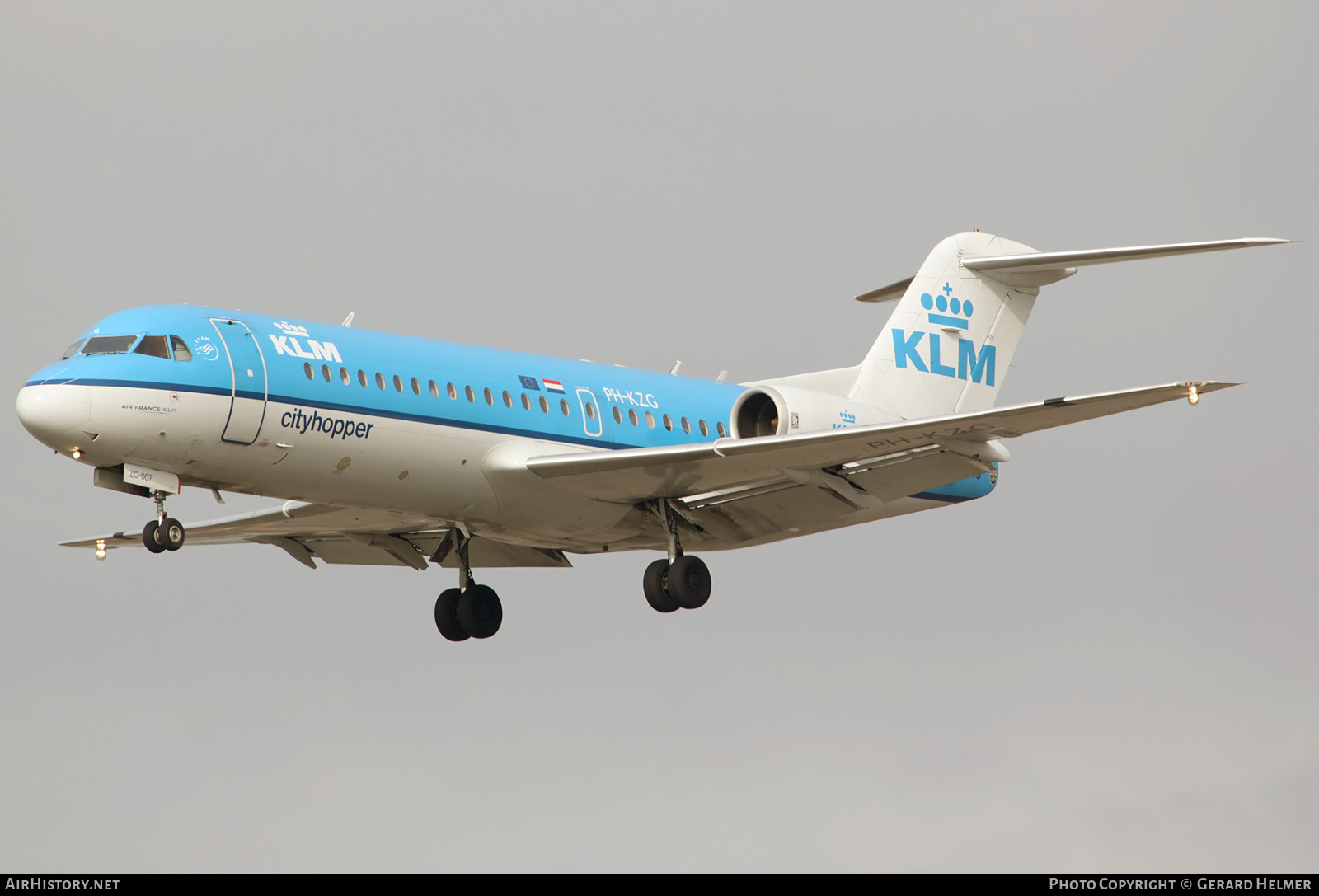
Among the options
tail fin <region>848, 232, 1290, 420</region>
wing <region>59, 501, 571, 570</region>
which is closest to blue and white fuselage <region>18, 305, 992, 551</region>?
wing <region>59, 501, 571, 570</region>

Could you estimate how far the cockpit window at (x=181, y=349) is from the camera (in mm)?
19969

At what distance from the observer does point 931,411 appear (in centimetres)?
2766

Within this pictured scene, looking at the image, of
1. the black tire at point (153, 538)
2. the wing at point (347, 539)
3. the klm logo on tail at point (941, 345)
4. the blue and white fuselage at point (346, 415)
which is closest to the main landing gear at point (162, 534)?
the black tire at point (153, 538)

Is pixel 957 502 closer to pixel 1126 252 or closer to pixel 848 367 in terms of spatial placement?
pixel 848 367

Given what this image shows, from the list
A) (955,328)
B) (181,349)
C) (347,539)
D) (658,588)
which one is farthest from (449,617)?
(955,328)

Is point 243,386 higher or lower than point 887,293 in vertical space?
lower

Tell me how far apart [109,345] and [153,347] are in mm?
521

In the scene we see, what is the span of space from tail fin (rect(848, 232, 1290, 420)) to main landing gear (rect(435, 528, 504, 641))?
6.67 meters

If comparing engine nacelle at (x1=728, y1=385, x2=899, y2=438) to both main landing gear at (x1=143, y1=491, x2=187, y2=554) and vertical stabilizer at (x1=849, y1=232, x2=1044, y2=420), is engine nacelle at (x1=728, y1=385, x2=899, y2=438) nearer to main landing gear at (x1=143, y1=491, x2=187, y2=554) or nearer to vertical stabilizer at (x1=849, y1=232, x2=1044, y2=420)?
vertical stabilizer at (x1=849, y1=232, x2=1044, y2=420)

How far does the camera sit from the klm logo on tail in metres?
27.8

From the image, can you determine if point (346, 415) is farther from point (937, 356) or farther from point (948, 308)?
point (948, 308)

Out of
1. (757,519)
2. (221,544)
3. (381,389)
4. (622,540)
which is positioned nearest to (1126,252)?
(757,519)

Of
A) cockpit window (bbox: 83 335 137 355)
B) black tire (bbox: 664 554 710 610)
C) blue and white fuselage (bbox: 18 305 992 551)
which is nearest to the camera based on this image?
blue and white fuselage (bbox: 18 305 992 551)

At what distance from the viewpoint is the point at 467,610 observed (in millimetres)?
25703
